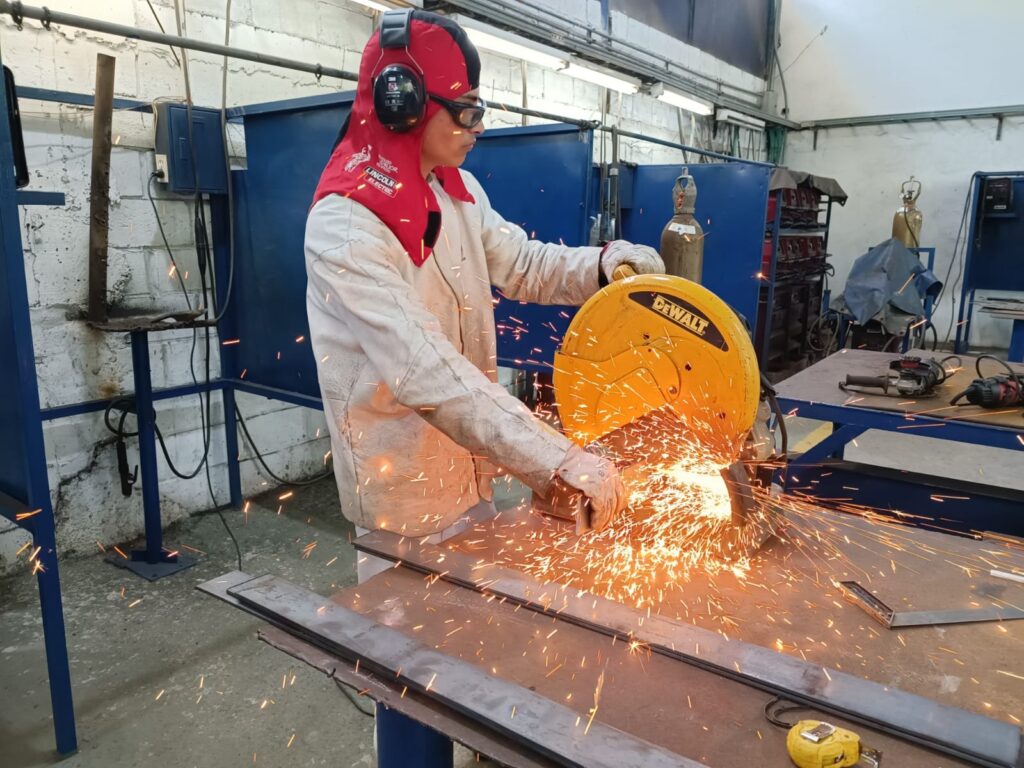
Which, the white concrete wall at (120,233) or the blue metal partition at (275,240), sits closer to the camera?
the white concrete wall at (120,233)

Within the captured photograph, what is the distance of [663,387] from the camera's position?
134cm

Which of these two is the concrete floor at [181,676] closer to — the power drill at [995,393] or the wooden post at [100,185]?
the wooden post at [100,185]

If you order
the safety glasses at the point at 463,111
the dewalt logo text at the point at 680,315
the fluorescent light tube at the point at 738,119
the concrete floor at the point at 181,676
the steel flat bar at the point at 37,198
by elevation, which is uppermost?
the fluorescent light tube at the point at 738,119

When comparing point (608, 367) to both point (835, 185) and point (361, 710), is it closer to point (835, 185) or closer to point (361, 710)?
point (361, 710)

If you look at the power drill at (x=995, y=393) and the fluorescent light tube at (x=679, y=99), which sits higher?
the fluorescent light tube at (x=679, y=99)

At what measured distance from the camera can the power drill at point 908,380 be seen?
261 centimetres

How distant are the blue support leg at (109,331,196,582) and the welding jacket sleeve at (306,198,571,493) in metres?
1.87

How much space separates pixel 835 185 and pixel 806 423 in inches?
131

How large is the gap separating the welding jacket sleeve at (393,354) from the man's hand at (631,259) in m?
0.48

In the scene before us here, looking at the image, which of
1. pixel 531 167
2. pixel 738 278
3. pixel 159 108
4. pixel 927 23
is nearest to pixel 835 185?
pixel 927 23

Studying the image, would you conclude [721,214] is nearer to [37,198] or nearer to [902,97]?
[37,198]

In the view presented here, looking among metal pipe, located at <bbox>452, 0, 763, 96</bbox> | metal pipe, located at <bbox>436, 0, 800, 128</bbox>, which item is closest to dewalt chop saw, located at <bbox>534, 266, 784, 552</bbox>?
metal pipe, located at <bbox>436, 0, 800, 128</bbox>

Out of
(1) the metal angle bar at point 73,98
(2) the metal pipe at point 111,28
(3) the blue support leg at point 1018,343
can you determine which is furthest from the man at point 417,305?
(3) the blue support leg at point 1018,343

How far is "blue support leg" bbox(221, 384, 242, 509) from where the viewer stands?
3742 millimetres
